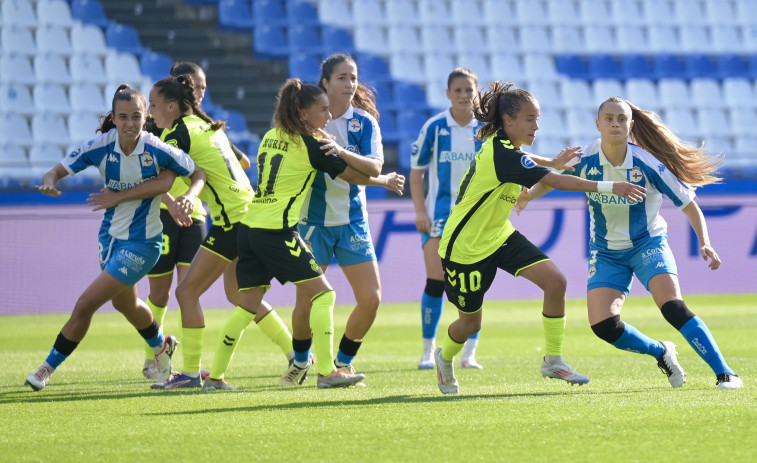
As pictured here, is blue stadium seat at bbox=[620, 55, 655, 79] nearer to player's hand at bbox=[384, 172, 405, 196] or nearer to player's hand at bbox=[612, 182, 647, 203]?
player's hand at bbox=[384, 172, 405, 196]

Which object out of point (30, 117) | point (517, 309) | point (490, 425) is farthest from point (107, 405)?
point (30, 117)

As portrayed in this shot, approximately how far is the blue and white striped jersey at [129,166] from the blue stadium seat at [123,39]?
41.1ft

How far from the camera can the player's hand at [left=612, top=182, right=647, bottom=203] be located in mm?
5594

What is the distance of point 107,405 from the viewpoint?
5801mm

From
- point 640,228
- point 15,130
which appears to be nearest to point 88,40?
point 15,130

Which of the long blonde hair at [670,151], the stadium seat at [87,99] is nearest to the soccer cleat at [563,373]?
the long blonde hair at [670,151]

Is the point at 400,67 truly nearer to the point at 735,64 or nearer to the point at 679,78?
the point at 679,78

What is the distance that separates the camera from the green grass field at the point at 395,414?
4.19 metres

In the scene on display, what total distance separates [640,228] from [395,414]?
2.00m

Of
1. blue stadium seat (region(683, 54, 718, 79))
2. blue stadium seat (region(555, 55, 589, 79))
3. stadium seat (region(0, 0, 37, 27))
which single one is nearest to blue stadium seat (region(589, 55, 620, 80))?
blue stadium seat (region(555, 55, 589, 79))

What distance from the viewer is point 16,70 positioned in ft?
57.3

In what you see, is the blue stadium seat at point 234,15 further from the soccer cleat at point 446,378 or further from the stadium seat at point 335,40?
the soccer cleat at point 446,378

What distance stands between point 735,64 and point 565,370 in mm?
17530

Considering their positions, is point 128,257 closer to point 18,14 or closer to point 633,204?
point 633,204
